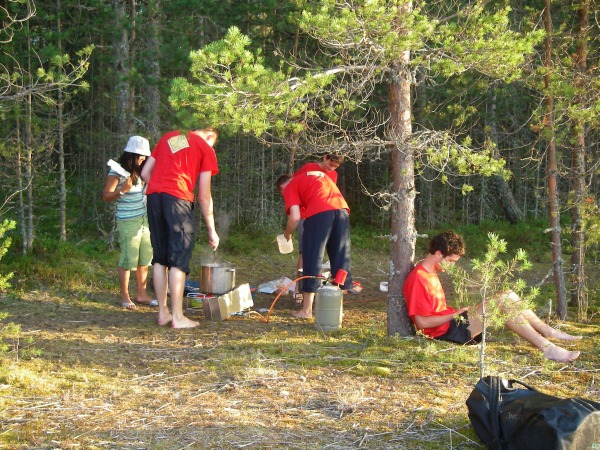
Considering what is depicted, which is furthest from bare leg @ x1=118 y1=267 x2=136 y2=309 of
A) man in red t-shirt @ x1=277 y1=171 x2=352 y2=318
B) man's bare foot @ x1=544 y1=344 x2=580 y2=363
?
man's bare foot @ x1=544 y1=344 x2=580 y2=363

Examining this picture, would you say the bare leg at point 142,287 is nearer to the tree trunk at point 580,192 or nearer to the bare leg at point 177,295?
the bare leg at point 177,295

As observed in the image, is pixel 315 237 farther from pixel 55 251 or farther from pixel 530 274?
pixel 530 274

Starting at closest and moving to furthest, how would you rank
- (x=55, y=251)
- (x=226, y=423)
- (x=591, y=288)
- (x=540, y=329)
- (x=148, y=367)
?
(x=226, y=423)
(x=148, y=367)
(x=540, y=329)
(x=591, y=288)
(x=55, y=251)

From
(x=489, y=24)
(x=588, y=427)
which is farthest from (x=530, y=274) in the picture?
(x=588, y=427)

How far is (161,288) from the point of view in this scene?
6398mm

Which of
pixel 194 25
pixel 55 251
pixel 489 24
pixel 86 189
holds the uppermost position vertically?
pixel 194 25

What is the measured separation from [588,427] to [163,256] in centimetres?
399

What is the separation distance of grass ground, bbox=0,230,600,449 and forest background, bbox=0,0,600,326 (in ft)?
3.36

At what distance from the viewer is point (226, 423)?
156 inches

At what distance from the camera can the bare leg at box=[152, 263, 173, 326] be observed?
6363 millimetres

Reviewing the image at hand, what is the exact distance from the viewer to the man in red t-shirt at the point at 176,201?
6211mm

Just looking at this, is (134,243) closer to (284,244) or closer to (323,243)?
(284,244)

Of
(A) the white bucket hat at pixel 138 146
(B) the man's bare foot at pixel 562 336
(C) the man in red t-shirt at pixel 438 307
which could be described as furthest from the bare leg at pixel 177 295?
(B) the man's bare foot at pixel 562 336

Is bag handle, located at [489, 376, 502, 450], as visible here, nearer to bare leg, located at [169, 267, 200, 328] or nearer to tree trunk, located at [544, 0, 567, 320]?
bare leg, located at [169, 267, 200, 328]
